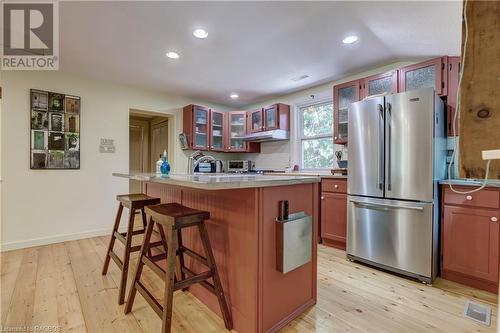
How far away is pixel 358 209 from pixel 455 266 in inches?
35.0

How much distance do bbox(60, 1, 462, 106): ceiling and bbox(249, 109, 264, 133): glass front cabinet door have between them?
990 millimetres

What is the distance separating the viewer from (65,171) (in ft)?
10.8

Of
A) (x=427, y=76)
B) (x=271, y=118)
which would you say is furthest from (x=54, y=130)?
(x=427, y=76)

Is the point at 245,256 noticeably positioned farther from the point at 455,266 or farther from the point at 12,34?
the point at 12,34

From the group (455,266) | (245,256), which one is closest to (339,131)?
(455,266)

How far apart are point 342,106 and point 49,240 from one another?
4291 millimetres

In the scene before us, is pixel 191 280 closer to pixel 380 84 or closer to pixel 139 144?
pixel 380 84

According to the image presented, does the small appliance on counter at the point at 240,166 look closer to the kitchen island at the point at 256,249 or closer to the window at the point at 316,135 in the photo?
the window at the point at 316,135

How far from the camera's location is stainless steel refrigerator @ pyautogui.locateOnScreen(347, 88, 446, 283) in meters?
2.10

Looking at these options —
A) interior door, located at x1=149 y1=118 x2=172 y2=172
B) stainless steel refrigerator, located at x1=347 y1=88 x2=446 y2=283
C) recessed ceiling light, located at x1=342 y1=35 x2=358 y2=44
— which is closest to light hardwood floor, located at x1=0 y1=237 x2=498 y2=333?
stainless steel refrigerator, located at x1=347 y1=88 x2=446 y2=283

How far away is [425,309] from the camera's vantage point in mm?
1737

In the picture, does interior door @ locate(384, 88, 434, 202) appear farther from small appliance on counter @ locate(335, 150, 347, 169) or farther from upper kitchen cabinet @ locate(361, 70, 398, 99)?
small appliance on counter @ locate(335, 150, 347, 169)

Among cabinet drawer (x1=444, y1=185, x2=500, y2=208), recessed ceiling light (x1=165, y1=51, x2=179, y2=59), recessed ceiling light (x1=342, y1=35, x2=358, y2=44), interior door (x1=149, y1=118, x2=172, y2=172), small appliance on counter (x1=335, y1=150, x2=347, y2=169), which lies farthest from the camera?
interior door (x1=149, y1=118, x2=172, y2=172)

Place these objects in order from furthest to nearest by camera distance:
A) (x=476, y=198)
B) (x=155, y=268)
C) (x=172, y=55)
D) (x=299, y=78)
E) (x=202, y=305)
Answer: (x=299, y=78), (x=172, y=55), (x=476, y=198), (x=202, y=305), (x=155, y=268)
